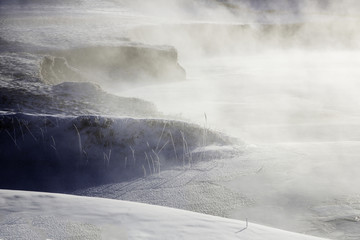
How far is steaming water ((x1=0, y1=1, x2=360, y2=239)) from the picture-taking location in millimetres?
2564

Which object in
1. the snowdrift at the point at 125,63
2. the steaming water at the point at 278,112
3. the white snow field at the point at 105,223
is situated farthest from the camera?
the snowdrift at the point at 125,63

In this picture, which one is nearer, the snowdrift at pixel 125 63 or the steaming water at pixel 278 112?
the steaming water at pixel 278 112

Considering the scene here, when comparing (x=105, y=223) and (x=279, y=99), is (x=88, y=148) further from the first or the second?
(x=279, y=99)

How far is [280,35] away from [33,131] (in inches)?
534

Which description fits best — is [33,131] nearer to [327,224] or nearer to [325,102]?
[327,224]

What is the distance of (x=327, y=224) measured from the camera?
234cm

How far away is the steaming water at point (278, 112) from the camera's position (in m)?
2.56

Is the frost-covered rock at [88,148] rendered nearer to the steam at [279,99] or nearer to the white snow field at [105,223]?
the steam at [279,99]

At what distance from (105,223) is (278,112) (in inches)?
162

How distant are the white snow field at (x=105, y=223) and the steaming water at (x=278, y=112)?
1.67 ft

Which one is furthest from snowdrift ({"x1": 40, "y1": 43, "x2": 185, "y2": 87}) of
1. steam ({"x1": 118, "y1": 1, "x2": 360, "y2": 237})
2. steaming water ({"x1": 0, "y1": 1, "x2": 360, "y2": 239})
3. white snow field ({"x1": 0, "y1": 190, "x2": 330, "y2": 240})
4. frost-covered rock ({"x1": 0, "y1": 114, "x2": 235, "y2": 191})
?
white snow field ({"x1": 0, "y1": 190, "x2": 330, "y2": 240})

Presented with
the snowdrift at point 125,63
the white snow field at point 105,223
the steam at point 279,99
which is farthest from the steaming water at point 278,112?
the white snow field at point 105,223

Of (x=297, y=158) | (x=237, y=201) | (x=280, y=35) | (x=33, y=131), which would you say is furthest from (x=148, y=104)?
(x=280, y=35)

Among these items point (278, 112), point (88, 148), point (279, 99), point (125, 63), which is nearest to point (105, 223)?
point (88, 148)
